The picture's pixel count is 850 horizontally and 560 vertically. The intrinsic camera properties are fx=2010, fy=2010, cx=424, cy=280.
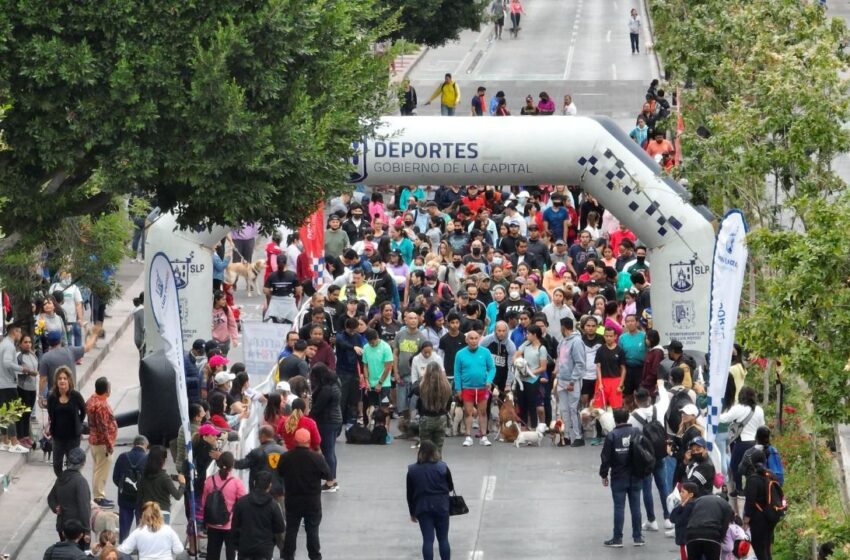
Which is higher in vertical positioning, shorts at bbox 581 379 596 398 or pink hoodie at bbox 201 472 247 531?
shorts at bbox 581 379 596 398

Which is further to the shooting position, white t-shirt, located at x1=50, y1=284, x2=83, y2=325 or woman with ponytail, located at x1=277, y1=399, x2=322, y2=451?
white t-shirt, located at x1=50, y1=284, x2=83, y2=325

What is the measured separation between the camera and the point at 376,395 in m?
24.3

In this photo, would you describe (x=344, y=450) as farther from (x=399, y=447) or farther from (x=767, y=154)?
(x=767, y=154)

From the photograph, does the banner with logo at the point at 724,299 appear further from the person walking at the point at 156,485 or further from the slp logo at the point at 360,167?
the slp logo at the point at 360,167

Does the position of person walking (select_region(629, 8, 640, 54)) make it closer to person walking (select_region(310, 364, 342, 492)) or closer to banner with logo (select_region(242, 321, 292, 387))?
banner with logo (select_region(242, 321, 292, 387))

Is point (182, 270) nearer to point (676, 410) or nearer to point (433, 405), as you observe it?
point (433, 405)

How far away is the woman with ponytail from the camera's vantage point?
19.8 meters

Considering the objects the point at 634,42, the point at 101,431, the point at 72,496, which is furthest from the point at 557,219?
the point at 634,42

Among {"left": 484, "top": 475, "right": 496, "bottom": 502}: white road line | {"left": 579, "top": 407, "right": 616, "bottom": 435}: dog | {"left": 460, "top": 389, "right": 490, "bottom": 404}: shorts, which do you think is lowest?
{"left": 484, "top": 475, "right": 496, "bottom": 502}: white road line

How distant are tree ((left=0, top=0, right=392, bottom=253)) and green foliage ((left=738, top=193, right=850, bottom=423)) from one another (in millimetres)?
6128

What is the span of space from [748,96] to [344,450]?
637 cm

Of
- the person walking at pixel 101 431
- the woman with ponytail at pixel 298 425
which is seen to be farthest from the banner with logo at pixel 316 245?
the woman with ponytail at pixel 298 425

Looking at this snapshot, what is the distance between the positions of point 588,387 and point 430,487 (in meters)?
5.56

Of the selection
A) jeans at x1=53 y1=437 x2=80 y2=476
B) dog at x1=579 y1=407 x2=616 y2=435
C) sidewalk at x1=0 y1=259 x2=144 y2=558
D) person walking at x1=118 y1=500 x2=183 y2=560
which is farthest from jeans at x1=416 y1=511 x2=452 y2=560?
jeans at x1=53 y1=437 x2=80 y2=476
